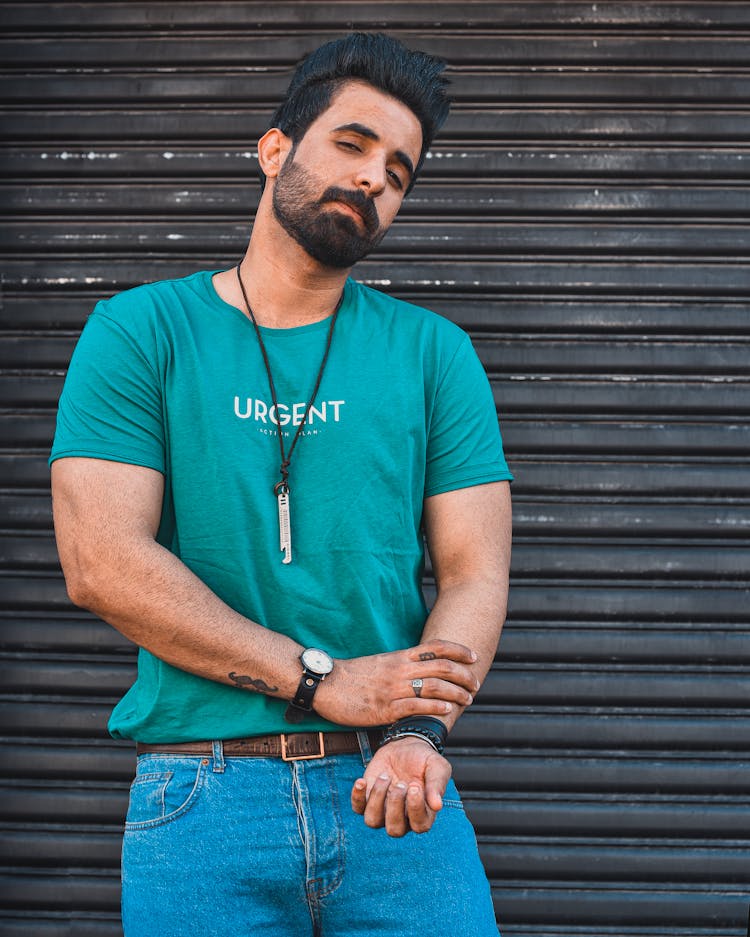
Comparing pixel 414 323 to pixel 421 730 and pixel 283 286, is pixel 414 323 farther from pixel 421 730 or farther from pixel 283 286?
pixel 421 730

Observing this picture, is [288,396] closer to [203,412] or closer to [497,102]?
[203,412]

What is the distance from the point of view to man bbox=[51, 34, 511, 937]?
1871mm

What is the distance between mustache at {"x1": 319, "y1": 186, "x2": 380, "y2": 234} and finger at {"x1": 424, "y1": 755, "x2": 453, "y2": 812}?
117cm

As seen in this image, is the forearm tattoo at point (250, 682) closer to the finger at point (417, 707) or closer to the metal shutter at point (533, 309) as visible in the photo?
the finger at point (417, 707)

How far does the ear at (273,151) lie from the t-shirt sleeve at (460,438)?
0.63 meters

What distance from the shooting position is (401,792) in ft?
5.70

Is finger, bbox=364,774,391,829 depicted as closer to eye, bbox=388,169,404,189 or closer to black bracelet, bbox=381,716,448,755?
black bracelet, bbox=381,716,448,755

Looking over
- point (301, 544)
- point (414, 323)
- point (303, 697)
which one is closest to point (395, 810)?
point (303, 697)

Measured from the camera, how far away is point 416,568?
85.4 inches

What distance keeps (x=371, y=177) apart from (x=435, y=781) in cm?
130

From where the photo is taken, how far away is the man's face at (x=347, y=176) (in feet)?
7.02

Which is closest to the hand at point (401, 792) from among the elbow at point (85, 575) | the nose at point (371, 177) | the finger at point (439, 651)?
the finger at point (439, 651)

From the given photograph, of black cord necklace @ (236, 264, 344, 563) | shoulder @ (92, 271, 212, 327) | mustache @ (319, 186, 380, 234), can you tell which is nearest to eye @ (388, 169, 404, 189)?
mustache @ (319, 186, 380, 234)

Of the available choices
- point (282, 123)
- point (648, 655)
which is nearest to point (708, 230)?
point (648, 655)
